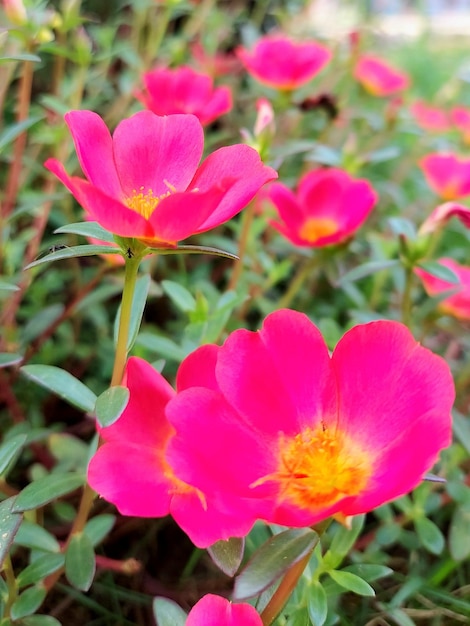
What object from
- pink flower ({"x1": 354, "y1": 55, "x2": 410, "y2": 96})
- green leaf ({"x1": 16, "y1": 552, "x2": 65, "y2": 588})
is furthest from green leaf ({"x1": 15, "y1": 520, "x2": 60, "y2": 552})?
pink flower ({"x1": 354, "y1": 55, "x2": 410, "y2": 96})

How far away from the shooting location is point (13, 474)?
969 mm

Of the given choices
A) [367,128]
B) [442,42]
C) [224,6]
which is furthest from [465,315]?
[442,42]

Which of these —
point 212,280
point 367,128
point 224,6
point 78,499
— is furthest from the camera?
point 224,6

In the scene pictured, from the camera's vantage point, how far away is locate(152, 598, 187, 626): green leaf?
0.56m

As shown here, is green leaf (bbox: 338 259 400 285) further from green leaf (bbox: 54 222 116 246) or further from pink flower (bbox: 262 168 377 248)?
green leaf (bbox: 54 222 116 246)

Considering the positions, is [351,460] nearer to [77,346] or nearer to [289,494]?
[289,494]

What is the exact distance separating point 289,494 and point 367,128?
1473 millimetres

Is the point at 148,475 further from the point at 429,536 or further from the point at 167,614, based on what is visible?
the point at 429,536

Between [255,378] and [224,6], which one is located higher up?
[255,378]

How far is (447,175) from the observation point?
115cm

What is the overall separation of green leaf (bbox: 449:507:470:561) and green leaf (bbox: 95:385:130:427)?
1.55 ft

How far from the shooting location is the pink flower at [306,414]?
0.45 m

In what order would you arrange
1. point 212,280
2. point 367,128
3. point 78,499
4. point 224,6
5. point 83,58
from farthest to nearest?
point 224,6 < point 367,128 < point 212,280 < point 83,58 < point 78,499

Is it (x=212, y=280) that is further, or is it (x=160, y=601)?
(x=212, y=280)
